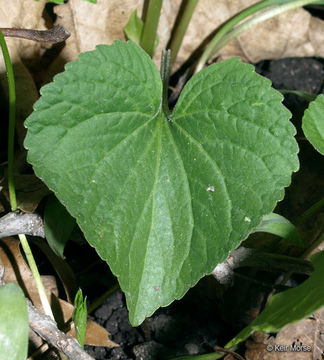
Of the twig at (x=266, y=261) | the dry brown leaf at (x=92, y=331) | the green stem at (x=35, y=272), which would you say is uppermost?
the twig at (x=266, y=261)

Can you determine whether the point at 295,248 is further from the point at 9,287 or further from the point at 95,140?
the point at 9,287

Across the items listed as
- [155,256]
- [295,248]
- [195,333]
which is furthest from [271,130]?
[195,333]

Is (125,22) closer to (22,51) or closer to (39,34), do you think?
(22,51)

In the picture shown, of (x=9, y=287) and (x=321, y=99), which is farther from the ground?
(x=321, y=99)

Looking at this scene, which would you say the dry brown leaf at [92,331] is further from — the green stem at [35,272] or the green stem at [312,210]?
the green stem at [312,210]

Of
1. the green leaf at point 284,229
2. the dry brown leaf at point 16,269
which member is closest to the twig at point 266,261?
the green leaf at point 284,229

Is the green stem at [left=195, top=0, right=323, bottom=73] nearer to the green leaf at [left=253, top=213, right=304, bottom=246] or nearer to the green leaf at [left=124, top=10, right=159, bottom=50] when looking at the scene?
the green leaf at [left=124, top=10, right=159, bottom=50]

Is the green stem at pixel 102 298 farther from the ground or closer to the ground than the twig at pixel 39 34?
closer to the ground
